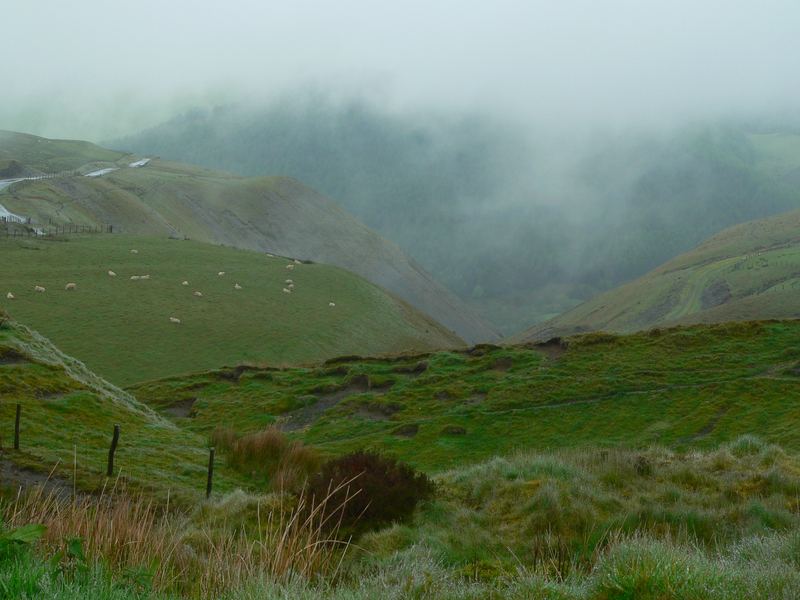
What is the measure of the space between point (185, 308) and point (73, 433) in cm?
5767

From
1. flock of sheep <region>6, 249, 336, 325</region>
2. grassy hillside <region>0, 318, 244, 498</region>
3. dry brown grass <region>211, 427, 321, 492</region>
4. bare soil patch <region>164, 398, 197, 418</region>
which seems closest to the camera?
grassy hillside <region>0, 318, 244, 498</region>

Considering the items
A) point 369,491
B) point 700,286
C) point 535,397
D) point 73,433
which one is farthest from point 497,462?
point 700,286

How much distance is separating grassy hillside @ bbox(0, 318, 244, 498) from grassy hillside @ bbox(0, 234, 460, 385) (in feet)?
111

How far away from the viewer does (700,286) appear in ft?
528

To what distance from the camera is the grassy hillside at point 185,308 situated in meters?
65.6

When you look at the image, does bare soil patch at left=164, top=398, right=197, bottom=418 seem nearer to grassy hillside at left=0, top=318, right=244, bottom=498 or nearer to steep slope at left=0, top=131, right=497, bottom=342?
grassy hillside at left=0, top=318, right=244, bottom=498

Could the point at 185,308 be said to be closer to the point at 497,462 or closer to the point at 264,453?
the point at 264,453

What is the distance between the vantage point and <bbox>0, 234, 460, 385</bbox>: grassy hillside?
65625 millimetres

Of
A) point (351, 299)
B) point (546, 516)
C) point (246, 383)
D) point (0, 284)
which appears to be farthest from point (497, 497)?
point (351, 299)

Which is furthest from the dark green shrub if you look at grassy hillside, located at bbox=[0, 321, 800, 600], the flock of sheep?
the flock of sheep

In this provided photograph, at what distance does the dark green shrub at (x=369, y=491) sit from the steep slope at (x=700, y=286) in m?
105

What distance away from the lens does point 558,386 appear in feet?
123

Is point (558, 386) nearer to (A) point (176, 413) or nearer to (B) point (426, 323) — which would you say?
(A) point (176, 413)

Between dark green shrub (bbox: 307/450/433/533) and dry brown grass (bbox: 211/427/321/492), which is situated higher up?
dark green shrub (bbox: 307/450/433/533)
